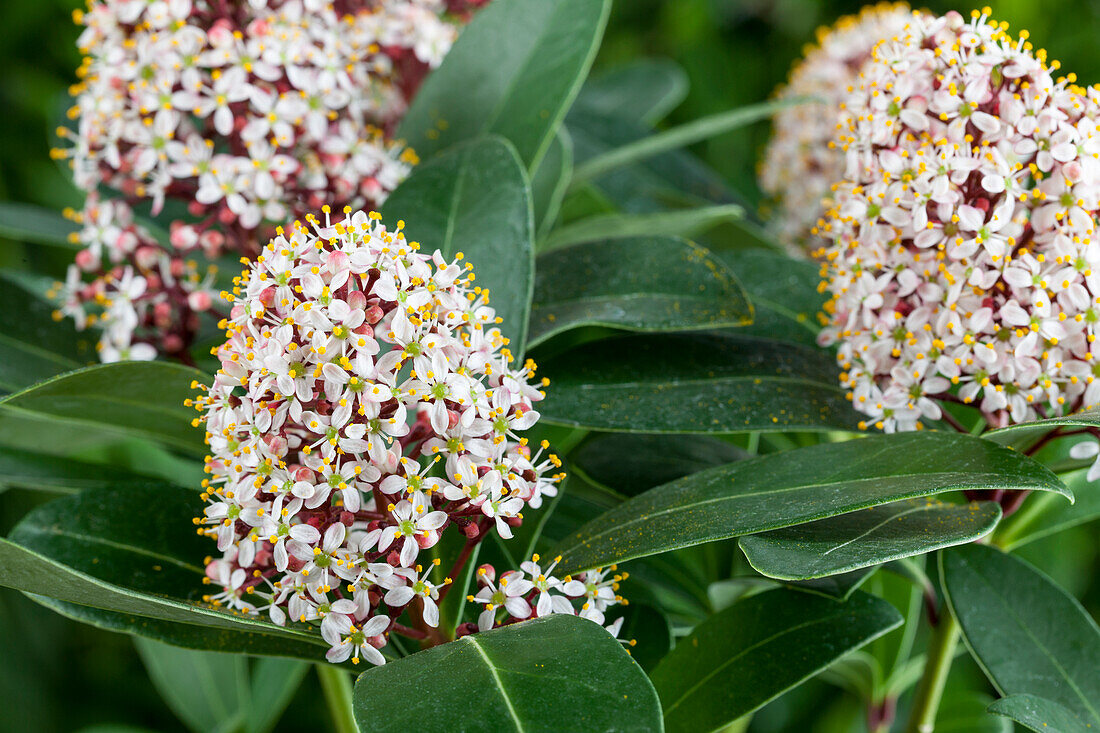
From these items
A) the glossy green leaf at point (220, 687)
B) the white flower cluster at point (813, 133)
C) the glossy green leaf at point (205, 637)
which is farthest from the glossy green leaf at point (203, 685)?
the white flower cluster at point (813, 133)

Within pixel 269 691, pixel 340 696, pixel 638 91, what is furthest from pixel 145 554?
pixel 638 91

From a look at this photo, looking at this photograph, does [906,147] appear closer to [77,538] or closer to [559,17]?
[559,17]

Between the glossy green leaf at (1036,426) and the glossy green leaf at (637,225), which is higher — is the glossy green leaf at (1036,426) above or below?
below

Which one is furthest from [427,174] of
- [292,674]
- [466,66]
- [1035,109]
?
[292,674]

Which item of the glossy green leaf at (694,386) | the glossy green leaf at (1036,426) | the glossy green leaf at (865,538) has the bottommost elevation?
the glossy green leaf at (865,538)

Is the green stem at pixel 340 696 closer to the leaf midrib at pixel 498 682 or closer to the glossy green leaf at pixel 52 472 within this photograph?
the glossy green leaf at pixel 52 472

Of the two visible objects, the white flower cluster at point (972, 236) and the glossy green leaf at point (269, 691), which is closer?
the white flower cluster at point (972, 236)

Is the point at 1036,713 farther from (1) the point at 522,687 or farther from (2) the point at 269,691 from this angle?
(2) the point at 269,691

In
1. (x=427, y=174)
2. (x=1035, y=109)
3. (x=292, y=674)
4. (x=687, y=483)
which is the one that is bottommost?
(x=292, y=674)

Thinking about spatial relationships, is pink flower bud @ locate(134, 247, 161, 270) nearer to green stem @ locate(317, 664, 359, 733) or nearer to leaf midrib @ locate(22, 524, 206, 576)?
leaf midrib @ locate(22, 524, 206, 576)
